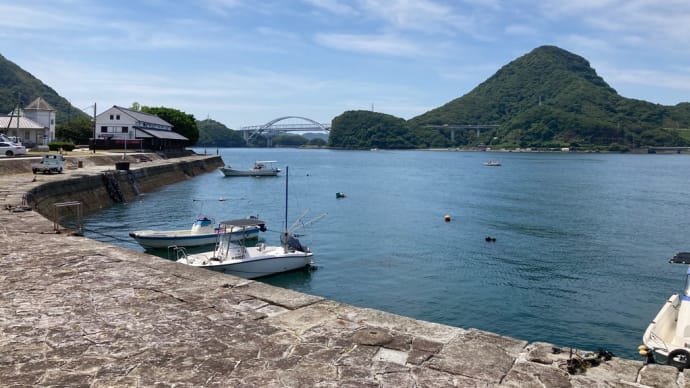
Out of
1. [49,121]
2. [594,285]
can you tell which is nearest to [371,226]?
[594,285]

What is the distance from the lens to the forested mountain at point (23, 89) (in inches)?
6112

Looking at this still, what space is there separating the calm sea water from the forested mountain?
121044 millimetres

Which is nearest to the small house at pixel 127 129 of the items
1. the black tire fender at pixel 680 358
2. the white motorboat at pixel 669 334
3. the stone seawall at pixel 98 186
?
the stone seawall at pixel 98 186

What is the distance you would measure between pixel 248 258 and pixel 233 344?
16.0 meters

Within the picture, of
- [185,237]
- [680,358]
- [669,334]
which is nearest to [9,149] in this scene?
[185,237]

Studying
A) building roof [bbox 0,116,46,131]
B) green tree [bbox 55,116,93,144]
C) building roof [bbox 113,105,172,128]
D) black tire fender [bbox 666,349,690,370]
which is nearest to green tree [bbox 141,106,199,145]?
building roof [bbox 113,105,172,128]

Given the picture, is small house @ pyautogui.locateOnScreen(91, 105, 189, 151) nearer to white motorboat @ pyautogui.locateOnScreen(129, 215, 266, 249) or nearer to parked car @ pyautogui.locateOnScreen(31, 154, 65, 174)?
parked car @ pyautogui.locateOnScreen(31, 154, 65, 174)

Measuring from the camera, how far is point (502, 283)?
2395 cm

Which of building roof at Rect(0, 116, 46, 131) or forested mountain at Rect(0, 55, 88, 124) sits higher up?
forested mountain at Rect(0, 55, 88, 124)

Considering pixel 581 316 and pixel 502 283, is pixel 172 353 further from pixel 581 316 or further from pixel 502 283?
pixel 502 283

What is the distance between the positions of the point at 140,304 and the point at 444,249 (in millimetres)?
25175

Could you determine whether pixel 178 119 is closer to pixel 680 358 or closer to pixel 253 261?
pixel 253 261

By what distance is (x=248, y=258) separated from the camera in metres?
22.5

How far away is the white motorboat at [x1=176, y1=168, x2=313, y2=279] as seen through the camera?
21.7 metres
